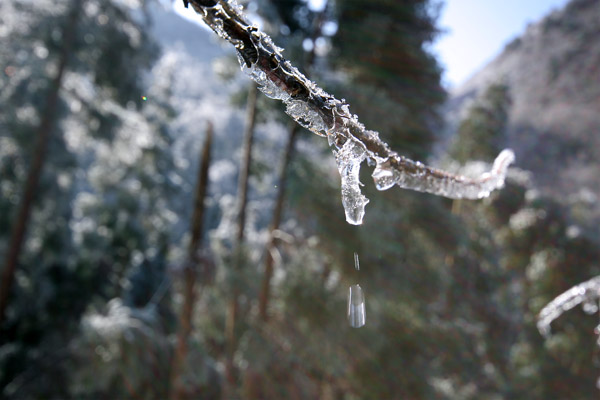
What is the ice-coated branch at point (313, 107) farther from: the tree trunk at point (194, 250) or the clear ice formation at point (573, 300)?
the tree trunk at point (194, 250)

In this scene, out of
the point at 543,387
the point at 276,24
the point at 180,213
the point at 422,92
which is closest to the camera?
the point at 276,24

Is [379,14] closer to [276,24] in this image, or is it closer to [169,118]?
[276,24]

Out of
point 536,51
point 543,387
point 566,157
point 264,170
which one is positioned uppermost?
point 536,51

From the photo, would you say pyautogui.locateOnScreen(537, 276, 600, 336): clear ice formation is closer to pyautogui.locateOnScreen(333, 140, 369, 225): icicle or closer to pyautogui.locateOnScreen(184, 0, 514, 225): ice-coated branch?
pyautogui.locateOnScreen(184, 0, 514, 225): ice-coated branch

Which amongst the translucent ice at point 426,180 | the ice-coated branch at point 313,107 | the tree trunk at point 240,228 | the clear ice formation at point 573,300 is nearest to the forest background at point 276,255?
the tree trunk at point 240,228

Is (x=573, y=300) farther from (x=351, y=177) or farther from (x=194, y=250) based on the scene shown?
(x=194, y=250)

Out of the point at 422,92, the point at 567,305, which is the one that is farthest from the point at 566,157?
the point at 567,305

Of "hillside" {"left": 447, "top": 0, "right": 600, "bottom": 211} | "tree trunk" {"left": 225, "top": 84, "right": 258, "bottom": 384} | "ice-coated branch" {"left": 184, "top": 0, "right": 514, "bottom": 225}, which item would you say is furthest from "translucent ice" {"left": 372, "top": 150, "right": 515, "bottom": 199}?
"hillside" {"left": 447, "top": 0, "right": 600, "bottom": 211}
